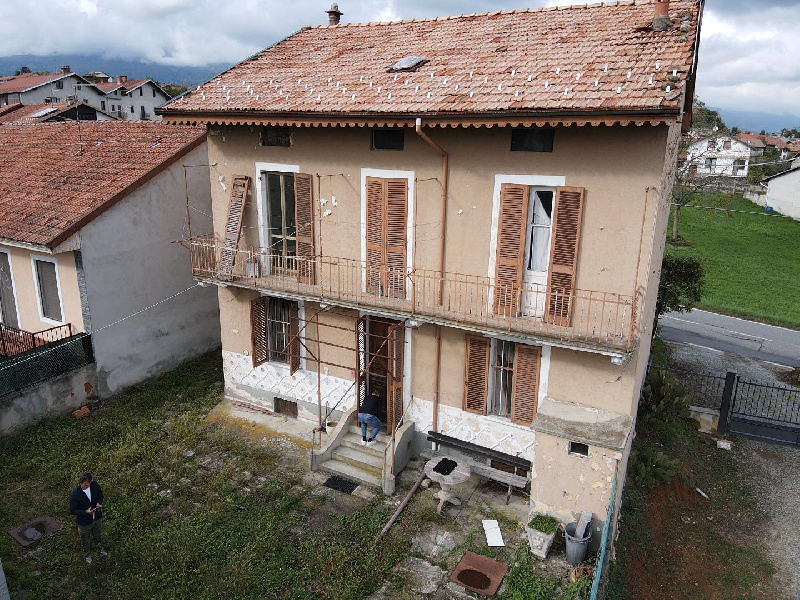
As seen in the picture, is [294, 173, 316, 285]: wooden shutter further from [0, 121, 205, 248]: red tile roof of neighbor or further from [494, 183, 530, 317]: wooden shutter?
[0, 121, 205, 248]: red tile roof of neighbor

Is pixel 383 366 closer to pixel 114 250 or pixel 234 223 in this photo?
pixel 234 223

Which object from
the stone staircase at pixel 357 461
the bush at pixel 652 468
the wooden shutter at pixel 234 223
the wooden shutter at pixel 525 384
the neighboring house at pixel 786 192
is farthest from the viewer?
the neighboring house at pixel 786 192

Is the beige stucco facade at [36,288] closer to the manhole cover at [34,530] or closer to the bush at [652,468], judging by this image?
the manhole cover at [34,530]

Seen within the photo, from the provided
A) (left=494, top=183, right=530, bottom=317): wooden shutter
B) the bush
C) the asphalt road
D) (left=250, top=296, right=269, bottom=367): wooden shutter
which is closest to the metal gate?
the bush

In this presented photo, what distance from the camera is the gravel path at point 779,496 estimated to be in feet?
37.4

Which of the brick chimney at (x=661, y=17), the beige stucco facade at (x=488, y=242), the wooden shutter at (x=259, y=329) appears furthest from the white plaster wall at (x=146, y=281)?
the brick chimney at (x=661, y=17)

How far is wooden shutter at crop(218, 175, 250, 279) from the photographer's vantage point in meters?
13.0

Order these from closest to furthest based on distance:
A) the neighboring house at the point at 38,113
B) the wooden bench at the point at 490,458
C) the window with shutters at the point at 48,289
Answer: the wooden bench at the point at 490,458 → the window with shutters at the point at 48,289 → the neighboring house at the point at 38,113

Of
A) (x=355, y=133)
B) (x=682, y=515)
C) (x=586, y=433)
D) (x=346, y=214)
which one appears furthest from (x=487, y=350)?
(x=682, y=515)

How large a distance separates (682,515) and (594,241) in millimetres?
7021

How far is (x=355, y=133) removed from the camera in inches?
462

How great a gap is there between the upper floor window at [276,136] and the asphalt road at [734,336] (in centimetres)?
1783

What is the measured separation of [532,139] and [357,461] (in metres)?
7.36

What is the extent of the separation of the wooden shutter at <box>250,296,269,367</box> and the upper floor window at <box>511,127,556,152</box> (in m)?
6.91
